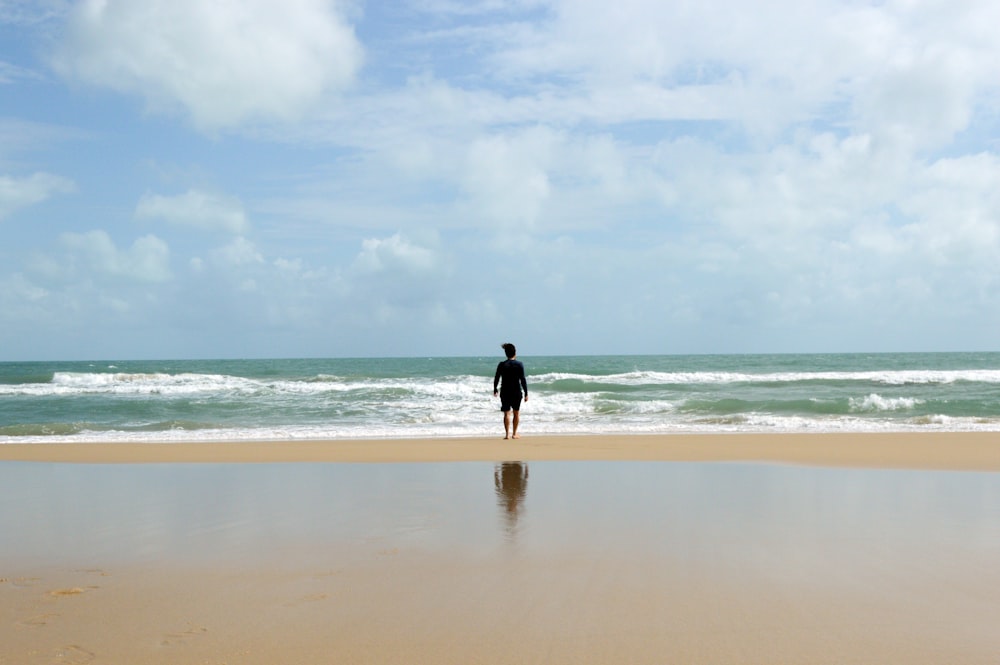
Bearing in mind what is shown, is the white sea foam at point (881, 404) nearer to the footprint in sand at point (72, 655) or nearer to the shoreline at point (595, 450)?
the shoreline at point (595, 450)

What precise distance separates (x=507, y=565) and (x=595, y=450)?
23.1 feet

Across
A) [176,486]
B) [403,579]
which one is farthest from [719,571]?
Result: [176,486]

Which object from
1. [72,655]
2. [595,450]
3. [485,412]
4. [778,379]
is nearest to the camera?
[72,655]

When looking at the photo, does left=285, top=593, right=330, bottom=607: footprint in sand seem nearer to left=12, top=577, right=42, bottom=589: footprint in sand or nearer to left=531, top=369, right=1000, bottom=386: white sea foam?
left=12, top=577, right=42, bottom=589: footprint in sand

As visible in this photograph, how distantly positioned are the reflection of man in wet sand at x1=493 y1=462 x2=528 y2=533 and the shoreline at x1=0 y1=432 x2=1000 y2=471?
0.93 metres

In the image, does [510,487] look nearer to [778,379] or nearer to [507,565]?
[507,565]

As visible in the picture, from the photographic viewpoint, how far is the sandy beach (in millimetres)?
3617

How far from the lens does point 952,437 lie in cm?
1384

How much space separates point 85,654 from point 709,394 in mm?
25776

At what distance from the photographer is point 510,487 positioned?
830cm

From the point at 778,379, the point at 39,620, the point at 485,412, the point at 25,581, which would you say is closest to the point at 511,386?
the point at 485,412

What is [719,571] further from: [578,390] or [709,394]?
[578,390]

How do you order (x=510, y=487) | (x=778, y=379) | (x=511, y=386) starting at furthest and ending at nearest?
1. (x=778, y=379)
2. (x=511, y=386)
3. (x=510, y=487)

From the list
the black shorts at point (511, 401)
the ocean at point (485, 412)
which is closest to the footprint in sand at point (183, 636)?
the black shorts at point (511, 401)
